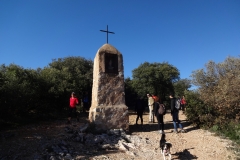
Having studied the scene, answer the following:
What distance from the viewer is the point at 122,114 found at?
9117 millimetres

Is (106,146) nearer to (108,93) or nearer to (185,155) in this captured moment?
(108,93)

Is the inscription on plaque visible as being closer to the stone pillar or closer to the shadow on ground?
the stone pillar

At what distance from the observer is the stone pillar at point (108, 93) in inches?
348

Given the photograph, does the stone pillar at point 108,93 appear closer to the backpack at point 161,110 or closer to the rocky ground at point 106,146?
the rocky ground at point 106,146

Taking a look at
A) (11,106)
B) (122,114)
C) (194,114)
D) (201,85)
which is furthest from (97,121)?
(201,85)

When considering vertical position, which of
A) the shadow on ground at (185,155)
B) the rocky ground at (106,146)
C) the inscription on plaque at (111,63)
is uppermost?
the inscription on plaque at (111,63)

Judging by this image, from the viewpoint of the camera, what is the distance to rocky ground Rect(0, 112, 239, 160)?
6.24 meters

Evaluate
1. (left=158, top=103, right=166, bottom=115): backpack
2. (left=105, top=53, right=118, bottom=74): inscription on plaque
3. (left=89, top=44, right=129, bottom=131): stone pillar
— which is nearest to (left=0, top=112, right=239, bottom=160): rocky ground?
(left=89, top=44, right=129, bottom=131): stone pillar

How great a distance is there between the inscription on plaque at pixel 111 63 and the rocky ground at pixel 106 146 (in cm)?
300

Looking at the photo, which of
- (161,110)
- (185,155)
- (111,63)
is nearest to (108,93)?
(111,63)

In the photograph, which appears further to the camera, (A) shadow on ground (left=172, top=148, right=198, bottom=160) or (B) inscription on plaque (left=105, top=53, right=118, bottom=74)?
(B) inscription on plaque (left=105, top=53, right=118, bottom=74)

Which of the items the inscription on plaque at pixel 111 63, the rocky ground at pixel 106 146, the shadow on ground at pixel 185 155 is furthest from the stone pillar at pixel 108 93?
the shadow on ground at pixel 185 155

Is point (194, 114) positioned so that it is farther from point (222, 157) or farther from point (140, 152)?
point (140, 152)

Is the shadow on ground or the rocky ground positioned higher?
the rocky ground
